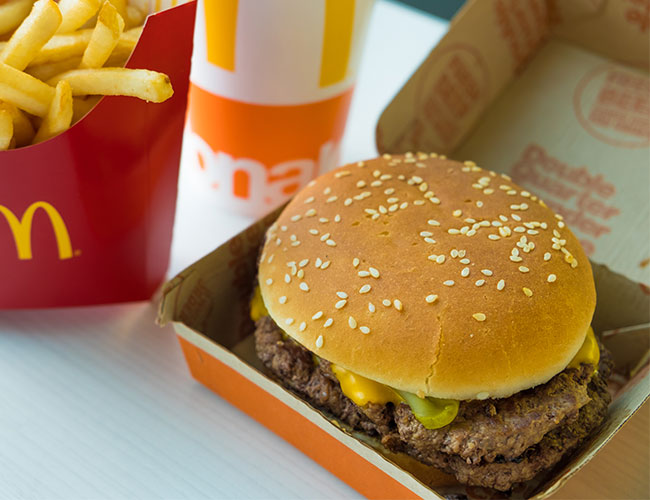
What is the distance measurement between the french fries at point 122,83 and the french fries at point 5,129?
135mm

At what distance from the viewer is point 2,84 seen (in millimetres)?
1301

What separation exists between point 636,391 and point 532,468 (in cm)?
31

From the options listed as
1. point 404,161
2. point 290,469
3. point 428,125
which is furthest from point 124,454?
point 428,125

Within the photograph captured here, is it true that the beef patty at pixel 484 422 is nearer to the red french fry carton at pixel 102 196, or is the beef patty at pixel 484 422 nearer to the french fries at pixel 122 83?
the red french fry carton at pixel 102 196

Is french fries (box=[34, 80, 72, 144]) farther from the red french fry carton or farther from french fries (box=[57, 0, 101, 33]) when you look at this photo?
french fries (box=[57, 0, 101, 33])

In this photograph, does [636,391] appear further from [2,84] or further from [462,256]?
[2,84]

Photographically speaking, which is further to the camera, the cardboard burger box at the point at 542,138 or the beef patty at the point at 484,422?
the cardboard burger box at the point at 542,138

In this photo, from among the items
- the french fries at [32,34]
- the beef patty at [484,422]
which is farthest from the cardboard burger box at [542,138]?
the french fries at [32,34]

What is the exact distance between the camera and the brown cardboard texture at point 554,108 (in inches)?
80.4

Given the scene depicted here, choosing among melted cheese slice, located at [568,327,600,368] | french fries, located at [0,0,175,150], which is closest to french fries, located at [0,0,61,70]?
french fries, located at [0,0,175,150]

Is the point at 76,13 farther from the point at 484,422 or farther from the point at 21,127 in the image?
the point at 484,422

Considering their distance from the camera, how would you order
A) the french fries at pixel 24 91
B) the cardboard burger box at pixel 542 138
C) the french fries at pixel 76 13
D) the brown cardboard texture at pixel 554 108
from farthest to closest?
the brown cardboard texture at pixel 554 108 → the cardboard burger box at pixel 542 138 → the french fries at pixel 76 13 → the french fries at pixel 24 91

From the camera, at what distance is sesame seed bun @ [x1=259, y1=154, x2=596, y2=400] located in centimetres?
135

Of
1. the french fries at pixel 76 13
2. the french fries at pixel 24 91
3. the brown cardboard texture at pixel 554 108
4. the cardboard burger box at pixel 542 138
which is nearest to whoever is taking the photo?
the french fries at pixel 24 91
